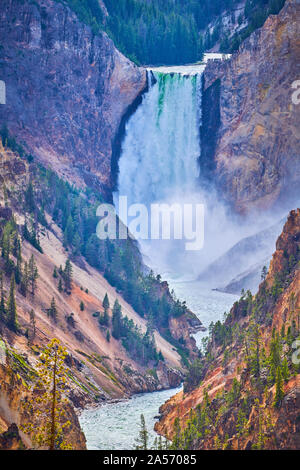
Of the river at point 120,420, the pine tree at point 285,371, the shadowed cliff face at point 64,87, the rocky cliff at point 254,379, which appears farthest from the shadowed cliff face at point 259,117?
the pine tree at point 285,371

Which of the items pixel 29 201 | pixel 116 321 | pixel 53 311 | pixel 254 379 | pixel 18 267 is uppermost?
pixel 29 201

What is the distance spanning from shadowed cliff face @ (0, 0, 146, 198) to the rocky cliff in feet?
192

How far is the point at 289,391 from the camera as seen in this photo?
135 ft

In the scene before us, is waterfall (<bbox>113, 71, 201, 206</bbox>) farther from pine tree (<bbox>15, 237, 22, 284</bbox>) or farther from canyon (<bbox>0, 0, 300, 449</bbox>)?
pine tree (<bbox>15, 237, 22, 284</bbox>)

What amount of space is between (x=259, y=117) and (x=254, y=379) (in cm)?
8271

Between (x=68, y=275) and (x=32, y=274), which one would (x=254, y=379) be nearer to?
(x=32, y=274)

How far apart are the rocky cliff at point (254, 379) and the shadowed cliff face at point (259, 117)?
6229cm

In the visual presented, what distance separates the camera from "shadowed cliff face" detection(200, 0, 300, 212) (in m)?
120

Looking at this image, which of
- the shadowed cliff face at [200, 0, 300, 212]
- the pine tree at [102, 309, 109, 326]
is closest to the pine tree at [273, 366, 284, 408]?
the pine tree at [102, 309, 109, 326]

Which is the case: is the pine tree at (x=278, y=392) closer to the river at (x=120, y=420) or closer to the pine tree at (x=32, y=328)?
the river at (x=120, y=420)

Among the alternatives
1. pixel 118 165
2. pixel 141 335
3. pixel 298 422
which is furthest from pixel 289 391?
pixel 118 165

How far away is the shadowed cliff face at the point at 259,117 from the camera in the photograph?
120 metres

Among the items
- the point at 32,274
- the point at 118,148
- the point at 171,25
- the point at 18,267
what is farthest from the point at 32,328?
the point at 171,25

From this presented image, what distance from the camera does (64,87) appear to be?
122m
